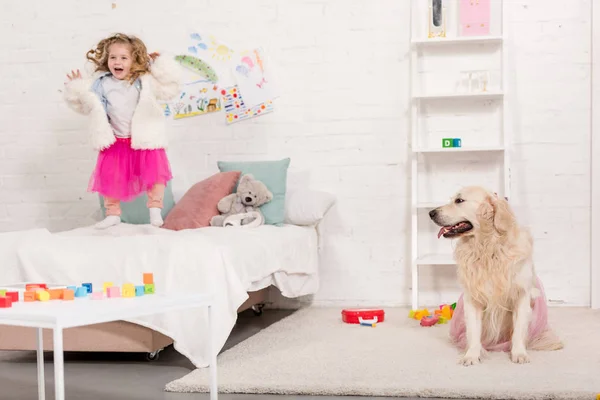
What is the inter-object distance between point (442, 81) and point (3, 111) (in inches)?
101

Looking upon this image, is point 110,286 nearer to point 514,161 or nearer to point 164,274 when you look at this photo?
point 164,274

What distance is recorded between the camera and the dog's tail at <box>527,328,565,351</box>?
3.12 metres

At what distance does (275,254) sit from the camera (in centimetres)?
363

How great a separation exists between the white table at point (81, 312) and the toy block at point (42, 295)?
0.02 m

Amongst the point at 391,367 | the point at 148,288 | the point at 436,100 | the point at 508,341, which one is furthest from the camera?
the point at 436,100

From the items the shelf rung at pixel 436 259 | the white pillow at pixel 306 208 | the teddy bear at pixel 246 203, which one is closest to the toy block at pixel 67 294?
the teddy bear at pixel 246 203

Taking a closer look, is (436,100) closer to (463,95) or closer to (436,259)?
(463,95)

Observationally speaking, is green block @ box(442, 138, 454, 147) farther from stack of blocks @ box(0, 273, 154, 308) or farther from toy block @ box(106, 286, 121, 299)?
toy block @ box(106, 286, 121, 299)

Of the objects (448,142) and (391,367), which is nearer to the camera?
A: (391,367)

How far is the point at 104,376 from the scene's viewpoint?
9.55 ft

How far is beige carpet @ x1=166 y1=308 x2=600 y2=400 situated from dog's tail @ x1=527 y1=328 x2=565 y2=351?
0.18ft

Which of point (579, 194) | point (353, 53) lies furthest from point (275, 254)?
point (579, 194)

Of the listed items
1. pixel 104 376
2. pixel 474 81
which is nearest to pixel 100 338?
pixel 104 376

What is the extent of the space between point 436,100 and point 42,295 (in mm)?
2945
